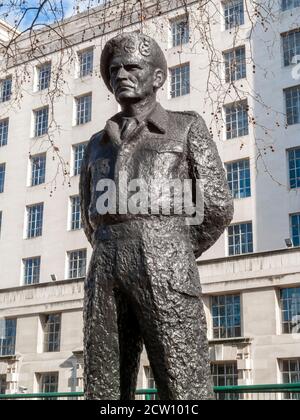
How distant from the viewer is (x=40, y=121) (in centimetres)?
3912

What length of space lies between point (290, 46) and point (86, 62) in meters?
12.4

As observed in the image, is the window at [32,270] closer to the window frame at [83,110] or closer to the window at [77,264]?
the window at [77,264]

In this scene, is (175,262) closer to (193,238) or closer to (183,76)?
(193,238)

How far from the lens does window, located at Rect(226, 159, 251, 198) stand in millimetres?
29234

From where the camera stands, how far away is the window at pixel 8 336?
35469 mm

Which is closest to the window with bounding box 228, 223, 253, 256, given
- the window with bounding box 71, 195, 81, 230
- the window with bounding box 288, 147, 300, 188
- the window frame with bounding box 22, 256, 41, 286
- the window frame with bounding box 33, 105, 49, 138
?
the window with bounding box 288, 147, 300, 188

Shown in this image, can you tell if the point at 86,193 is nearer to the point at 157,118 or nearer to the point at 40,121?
the point at 157,118

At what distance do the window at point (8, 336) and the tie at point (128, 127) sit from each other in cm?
3262

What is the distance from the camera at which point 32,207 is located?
1471 inches

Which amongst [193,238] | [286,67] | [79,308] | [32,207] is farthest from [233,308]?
[193,238]

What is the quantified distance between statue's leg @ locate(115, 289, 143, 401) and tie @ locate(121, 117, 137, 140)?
95 centimetres

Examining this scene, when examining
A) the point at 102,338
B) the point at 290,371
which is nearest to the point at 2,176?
the point at 290,371

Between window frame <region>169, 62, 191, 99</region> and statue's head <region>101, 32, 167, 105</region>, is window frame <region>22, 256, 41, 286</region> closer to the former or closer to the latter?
window frame <region>169, 62, 191, 99</region>
